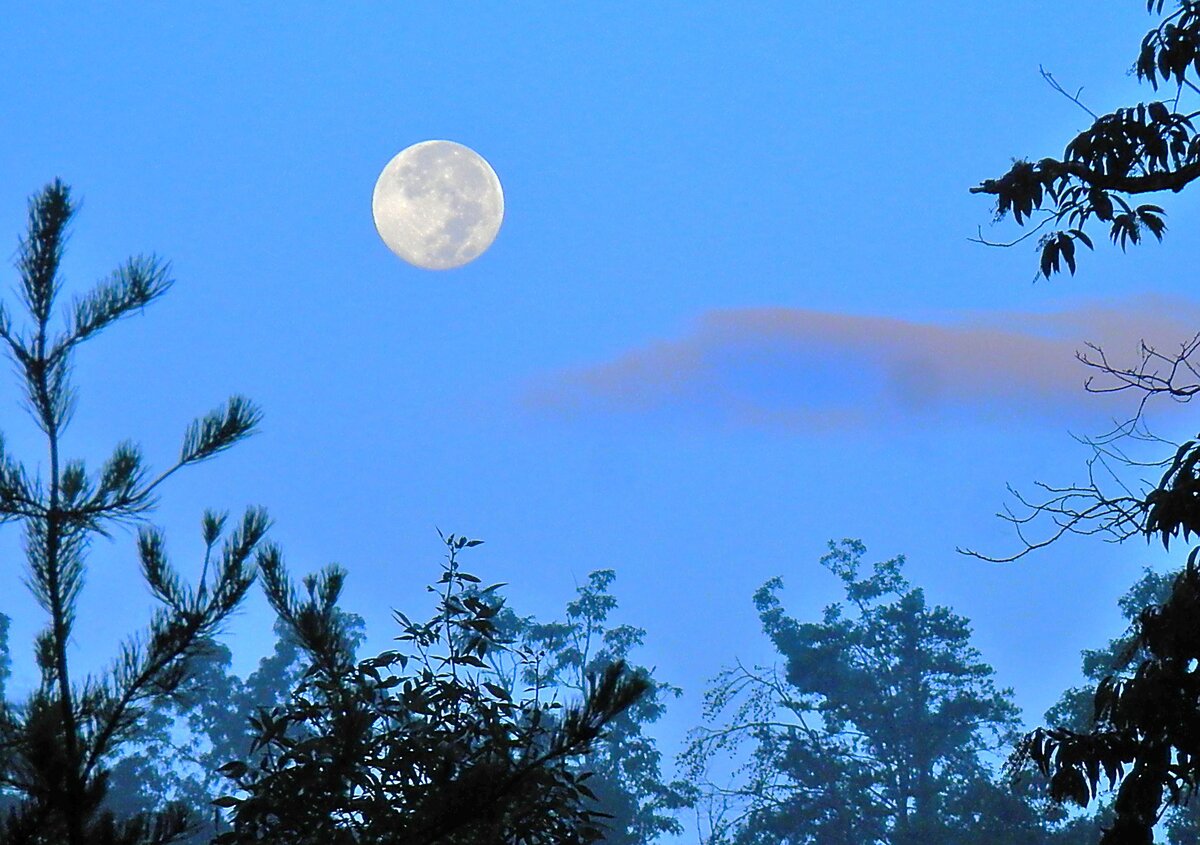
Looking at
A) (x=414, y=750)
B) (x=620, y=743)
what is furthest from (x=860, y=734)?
(x=414, y=750)

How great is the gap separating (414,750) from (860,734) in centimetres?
3455

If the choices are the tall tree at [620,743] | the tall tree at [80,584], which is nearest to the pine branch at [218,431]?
the tall tree at [80,584]

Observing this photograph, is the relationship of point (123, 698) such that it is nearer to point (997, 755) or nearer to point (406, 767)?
point (406, 767)

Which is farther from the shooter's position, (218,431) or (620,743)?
(620,743)

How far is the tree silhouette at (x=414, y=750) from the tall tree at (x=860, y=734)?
2767 centimetres

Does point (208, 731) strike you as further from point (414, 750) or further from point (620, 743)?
point (414, 750)

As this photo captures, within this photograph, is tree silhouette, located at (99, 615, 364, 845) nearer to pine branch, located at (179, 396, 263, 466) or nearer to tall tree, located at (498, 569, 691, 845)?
tall tree, located at (498, 569, 691, 845)

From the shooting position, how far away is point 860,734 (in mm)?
39281

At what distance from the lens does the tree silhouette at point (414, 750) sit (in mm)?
5328

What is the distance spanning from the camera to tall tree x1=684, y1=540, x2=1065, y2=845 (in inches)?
1399

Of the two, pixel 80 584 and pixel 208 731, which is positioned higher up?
pixel 208 731

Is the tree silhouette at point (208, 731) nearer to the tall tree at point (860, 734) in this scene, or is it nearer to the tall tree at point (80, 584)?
the tall tree at point (860, 734)

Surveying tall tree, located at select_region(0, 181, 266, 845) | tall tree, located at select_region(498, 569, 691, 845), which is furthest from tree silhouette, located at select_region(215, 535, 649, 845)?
tall tree, located at select_region(498, 569, 691, 845)

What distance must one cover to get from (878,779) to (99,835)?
33.7 metres
